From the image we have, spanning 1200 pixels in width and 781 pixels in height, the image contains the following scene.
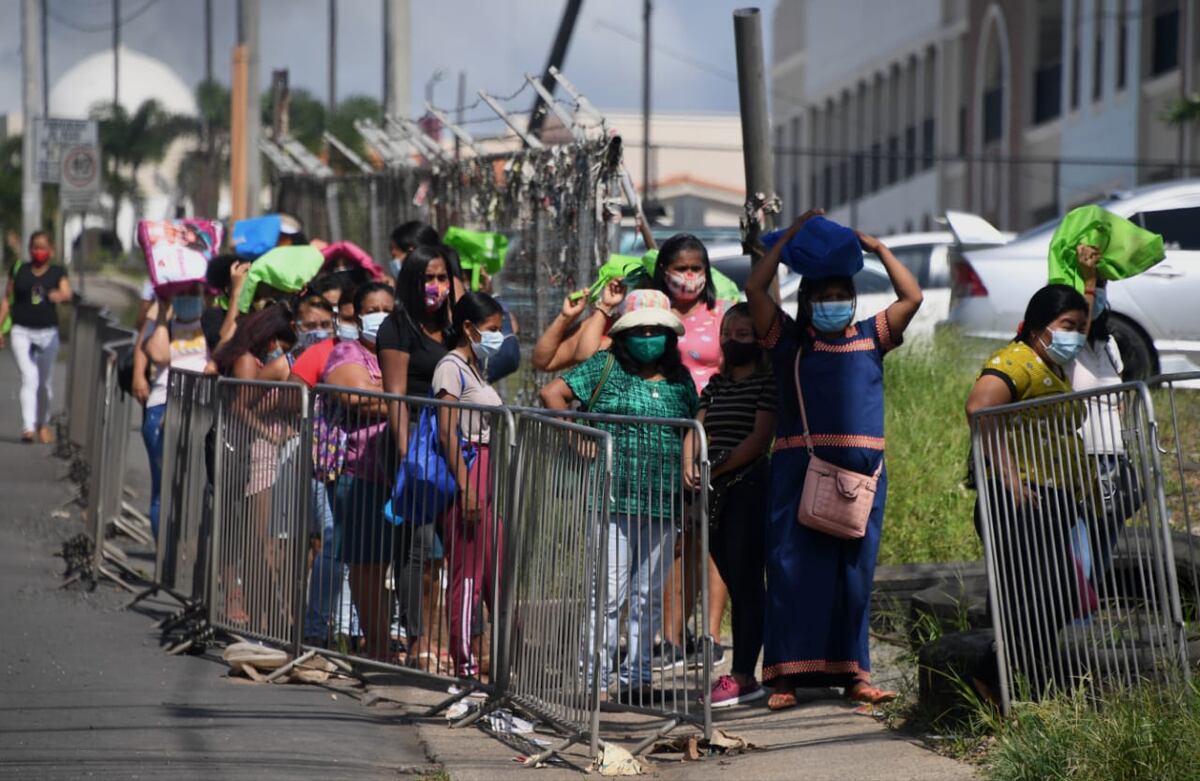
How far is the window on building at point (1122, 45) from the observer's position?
35.5 m

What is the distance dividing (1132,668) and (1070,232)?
87.4 inches

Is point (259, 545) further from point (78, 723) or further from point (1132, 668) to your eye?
point (1132, 668)

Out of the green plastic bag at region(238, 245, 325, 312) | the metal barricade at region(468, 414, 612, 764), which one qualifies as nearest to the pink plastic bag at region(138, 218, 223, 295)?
the green plastic bag at region(238, 245, 325, 312)

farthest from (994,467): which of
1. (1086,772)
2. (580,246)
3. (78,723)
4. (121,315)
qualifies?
(121,315)

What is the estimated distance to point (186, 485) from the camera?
9.54 metres

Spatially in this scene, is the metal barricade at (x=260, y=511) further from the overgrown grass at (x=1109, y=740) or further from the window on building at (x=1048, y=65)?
the window on building at (x=1048, y=65)

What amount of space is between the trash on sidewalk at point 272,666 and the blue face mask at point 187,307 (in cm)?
324

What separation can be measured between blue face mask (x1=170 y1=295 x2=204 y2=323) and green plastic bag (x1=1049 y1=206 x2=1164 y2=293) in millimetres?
5329

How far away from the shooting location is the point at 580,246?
1150 centimetres

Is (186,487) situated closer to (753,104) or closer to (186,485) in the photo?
(186,485)

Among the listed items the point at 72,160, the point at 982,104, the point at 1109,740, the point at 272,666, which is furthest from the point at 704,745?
the point at 982,104

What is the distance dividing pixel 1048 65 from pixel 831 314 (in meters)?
36.9

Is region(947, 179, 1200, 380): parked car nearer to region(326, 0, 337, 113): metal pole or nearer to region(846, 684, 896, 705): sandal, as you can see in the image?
region(846, 684, 896, 705): sandal

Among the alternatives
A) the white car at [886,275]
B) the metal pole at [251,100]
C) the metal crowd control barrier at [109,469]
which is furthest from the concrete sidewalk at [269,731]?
the metal pole at [251,100]
